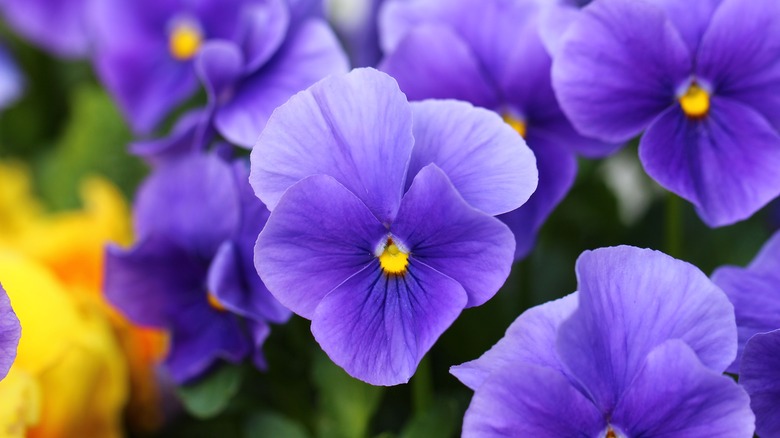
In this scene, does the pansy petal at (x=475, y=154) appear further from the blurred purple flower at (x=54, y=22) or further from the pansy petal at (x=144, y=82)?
the blurred purple flower at (x=54, y=22)

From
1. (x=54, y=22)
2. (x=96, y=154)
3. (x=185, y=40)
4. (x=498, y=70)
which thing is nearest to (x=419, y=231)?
(x=498, y=70)

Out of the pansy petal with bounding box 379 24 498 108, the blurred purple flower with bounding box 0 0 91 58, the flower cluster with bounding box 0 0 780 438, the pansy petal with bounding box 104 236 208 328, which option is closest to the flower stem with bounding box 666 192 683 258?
the flower cluster with bounding box 0 0 780 438

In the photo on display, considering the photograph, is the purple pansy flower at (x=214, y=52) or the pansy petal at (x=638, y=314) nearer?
the pansy petal at (x=638, y=314)

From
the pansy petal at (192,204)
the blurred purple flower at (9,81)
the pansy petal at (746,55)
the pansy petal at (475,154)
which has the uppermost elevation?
the pansy petal at (746,55)

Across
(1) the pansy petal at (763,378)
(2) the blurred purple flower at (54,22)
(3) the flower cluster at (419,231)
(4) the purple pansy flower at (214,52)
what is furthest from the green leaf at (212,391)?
(2) the blurred purple flower at (54,22)

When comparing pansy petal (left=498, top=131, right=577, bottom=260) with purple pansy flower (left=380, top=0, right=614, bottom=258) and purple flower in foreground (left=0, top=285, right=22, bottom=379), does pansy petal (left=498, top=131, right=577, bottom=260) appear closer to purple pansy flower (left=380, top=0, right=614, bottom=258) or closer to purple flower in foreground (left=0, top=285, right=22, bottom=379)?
purple pansy flower (left=380, top=0, right=614, bottom=258)

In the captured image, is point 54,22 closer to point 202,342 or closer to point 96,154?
point 96,154

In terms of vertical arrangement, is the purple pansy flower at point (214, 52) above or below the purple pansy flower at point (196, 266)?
above

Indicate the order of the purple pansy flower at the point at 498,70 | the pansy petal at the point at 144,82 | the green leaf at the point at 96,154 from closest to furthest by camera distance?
the purple pansy flower at the point at 498,70
the pansy petal at the point at 144,82
the green leaf at the point at 96,154
